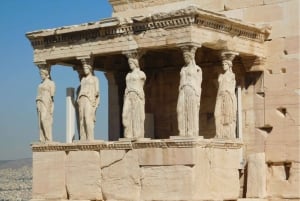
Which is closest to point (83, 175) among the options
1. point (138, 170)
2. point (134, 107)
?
point (138, 170)

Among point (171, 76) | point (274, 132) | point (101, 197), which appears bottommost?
point (101, 197)

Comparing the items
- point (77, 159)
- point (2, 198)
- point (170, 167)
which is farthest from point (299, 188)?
point (2, 198)

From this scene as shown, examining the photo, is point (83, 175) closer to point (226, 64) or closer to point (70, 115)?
point (70, 115)

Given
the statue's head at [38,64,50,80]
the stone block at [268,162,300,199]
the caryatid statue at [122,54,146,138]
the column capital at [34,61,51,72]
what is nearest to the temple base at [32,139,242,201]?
the caryatid statue at [122,54,146,138]

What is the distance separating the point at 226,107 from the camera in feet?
59.4

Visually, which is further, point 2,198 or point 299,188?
point 2,198

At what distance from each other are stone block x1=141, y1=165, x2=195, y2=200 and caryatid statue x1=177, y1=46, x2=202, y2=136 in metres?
0.68

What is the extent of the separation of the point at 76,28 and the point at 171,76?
242 centimetres

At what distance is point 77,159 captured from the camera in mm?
18516

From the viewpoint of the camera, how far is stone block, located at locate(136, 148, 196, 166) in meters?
17.0

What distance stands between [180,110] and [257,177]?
2378 millimetres

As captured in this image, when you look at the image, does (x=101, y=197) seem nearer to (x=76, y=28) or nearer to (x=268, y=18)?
(x=76, y=28)

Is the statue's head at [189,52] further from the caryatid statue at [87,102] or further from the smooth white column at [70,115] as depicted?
the smooth white column at [70,115]

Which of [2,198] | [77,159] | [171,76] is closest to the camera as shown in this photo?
[77,159]
